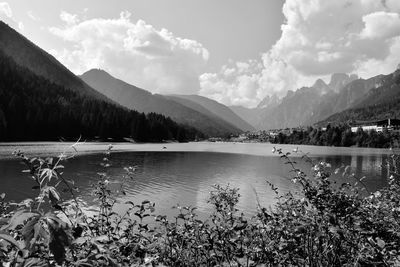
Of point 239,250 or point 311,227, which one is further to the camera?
point 239,250

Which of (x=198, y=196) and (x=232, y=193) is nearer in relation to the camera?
(x=232, y=193)

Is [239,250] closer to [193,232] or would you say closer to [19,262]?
[193,232]

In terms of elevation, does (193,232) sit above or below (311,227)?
below

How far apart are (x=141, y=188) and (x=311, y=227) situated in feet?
122

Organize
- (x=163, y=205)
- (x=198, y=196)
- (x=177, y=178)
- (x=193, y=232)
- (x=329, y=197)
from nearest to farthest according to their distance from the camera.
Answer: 1. (x=329, y=197)
2. (x=193, y=232)
3. (x=163, y=205)
4. (x=198, y=196)
5. (x=177, y=178)

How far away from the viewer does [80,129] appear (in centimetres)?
19762

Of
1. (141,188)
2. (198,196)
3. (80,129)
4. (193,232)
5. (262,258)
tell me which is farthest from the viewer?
(80,129)

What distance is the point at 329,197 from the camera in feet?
20.1

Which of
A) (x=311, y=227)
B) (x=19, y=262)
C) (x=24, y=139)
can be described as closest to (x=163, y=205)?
(x=311, y=227)

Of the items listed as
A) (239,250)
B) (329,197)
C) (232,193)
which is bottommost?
(239,250)

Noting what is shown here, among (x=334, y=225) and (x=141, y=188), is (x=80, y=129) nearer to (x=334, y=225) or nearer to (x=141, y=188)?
(x=141, y=188)

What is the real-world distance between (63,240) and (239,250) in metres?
6.25

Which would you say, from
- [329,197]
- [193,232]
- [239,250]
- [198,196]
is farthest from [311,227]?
[198,196]

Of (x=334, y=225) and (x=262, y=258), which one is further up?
(x=334, y=225)
